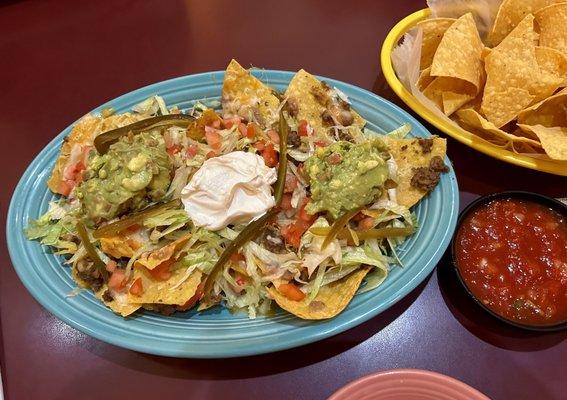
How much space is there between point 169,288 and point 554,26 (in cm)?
207

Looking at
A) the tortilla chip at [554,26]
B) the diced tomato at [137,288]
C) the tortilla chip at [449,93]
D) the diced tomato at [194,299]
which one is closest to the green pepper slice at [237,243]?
the diced tomato at [194,299]

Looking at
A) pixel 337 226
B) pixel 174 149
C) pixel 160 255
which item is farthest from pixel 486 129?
pixel 160 255

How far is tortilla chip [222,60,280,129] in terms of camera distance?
6.89 feet

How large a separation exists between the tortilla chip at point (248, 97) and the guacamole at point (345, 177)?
40cm

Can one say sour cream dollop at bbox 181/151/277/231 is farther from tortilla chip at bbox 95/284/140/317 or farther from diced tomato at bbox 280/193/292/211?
tortilla chip at bbox 95/284/140/317

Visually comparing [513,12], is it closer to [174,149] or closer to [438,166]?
[438,166]

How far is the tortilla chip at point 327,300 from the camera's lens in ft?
5.20

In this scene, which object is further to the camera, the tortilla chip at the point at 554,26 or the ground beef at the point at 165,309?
the tortilla chip at the point at 554,26

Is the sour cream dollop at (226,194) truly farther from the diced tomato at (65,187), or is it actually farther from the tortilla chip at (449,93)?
the tortilla chip at (449,93)

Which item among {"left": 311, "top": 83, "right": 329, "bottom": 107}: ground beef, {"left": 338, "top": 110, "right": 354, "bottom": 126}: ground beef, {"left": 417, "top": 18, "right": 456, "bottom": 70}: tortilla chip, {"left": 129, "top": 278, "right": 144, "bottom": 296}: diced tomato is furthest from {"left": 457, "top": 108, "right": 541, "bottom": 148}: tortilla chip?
{"left": 129, "top": 278, "right": 144, "bottom": 296}: diced tomato

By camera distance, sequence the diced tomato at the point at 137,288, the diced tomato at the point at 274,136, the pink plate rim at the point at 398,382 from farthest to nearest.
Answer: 1. the diced tomato at the point at 274,136
2. the diced tomato at the point at 137,288
3. the pink plate rim at the point at 398,382

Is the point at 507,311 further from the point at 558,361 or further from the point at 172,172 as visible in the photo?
the point at 172,172

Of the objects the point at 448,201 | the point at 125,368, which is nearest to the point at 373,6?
the point at 448,201

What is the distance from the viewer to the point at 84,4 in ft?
9.98
